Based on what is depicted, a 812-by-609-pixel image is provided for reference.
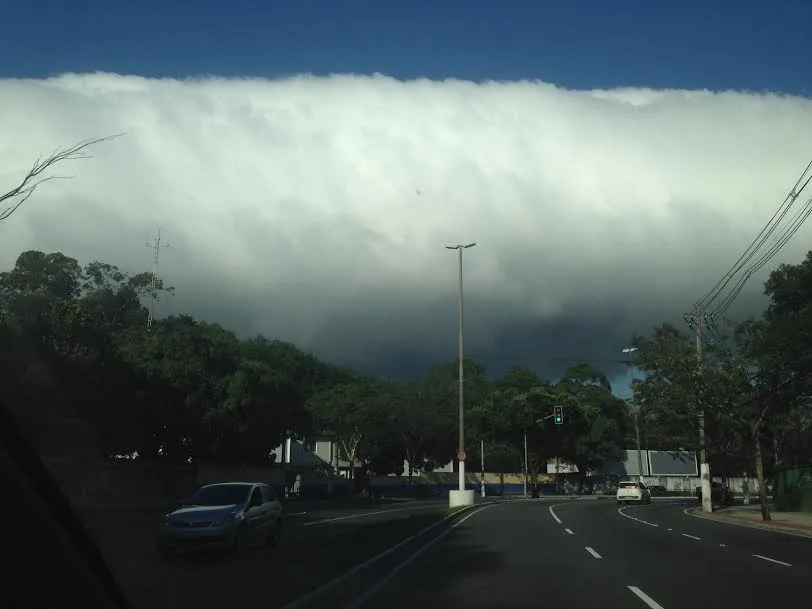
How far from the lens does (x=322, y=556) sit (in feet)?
47.1

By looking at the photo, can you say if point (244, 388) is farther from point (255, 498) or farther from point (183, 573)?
point (183, 573)

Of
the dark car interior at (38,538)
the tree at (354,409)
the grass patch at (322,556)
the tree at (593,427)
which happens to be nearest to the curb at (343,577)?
the grass patch at (322,556)

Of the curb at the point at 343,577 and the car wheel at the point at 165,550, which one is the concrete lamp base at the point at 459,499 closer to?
the curb at the point at 343,577

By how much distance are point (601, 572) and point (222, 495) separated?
8.38 m

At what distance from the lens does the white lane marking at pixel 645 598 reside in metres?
10.6

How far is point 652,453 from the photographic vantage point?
99.8 m

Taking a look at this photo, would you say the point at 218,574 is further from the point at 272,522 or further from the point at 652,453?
the point at 652,453

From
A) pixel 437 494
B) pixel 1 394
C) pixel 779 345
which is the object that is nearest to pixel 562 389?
pixel 437 494

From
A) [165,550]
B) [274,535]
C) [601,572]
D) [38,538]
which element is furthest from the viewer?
[274,535]

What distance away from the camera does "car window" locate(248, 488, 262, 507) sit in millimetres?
17516

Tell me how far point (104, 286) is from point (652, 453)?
7999 cm

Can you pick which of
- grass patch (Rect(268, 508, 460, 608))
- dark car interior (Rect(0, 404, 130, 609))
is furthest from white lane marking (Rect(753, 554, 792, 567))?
dark car interior (Rect(0, 404, 130, 609))

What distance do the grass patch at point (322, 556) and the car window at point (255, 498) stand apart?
136cm

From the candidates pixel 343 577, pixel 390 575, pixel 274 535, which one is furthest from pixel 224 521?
pixel 343 577
